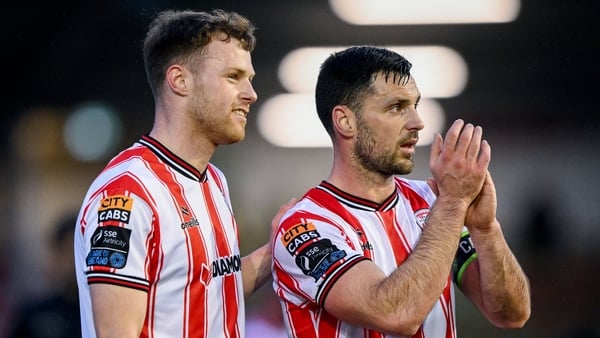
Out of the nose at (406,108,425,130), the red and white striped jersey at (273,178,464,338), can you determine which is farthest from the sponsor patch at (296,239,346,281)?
the nose at (406,108,425,130)

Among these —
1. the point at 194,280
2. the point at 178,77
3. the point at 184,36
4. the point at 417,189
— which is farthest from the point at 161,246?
the point at 417,189

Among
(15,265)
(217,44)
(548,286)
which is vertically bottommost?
(15,265)

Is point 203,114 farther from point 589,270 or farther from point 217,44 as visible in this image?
point 589,270

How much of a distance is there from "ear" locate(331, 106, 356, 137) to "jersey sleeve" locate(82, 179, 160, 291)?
2.24ft

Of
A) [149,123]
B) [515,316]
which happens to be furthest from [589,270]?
[149,123]

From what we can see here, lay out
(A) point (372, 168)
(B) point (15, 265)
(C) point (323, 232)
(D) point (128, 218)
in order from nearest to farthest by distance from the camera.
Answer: (D) point (128, 218) < (C) point (323, 232) < (A) point (372, 168) < (B) point (15, 265)

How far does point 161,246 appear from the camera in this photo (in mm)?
2248

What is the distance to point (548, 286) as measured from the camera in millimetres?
4316

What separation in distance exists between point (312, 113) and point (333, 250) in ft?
6.77

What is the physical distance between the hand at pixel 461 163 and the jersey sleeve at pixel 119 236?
763 millimetres

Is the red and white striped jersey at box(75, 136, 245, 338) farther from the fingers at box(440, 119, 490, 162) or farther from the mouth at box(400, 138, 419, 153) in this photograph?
the fingers at box(440, 119, 490, 162)

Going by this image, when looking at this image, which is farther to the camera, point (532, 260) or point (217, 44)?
point (532, 260)

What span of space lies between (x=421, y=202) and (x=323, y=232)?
42 centimetres

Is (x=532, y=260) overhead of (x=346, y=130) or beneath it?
beneath
